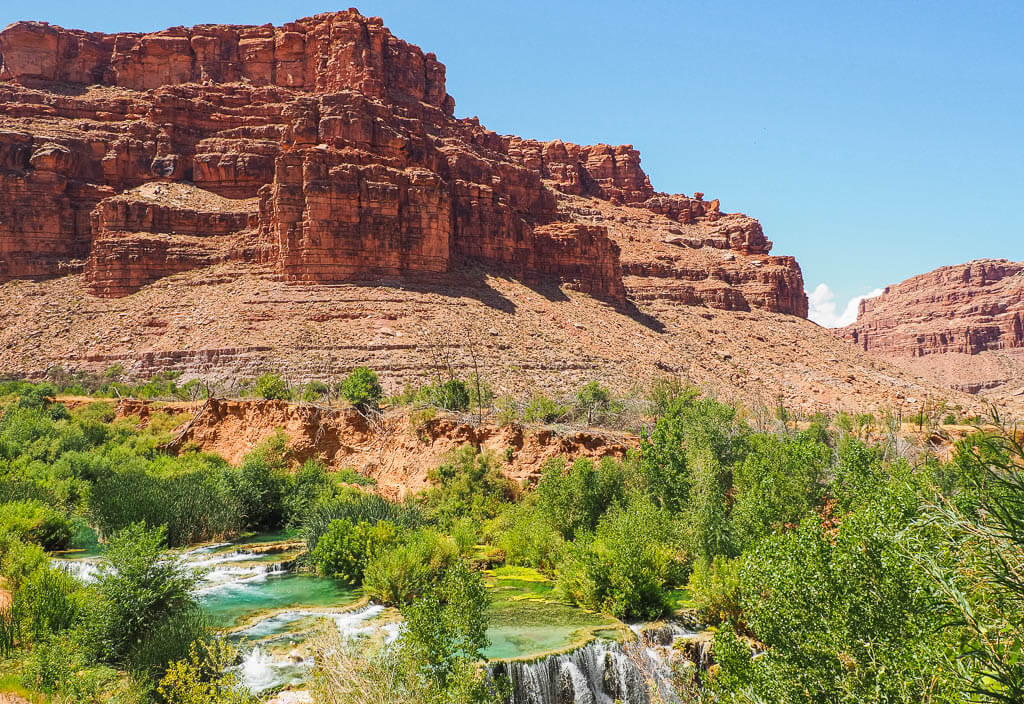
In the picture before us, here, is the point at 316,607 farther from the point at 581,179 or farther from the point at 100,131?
the point at 581,179

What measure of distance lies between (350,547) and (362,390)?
1630cm

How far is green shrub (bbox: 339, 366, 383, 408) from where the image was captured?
107 feet

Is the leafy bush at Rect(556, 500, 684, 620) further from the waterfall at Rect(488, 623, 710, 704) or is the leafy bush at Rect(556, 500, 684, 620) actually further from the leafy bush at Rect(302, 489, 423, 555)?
the leafy bush at Rect(302, 489, 423, 555)

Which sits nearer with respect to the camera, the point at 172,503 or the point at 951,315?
the point at 172,503

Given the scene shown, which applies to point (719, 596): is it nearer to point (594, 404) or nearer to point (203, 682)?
point (203, 682)

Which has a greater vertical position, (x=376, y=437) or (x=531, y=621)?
(x=376, y=437)

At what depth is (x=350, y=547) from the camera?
55.8 ft

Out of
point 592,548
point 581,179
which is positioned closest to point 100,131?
point 581,179

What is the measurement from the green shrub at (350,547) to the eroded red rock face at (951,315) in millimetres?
108034

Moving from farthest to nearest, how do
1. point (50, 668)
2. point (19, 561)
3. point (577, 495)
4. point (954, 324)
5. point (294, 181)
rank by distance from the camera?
1. point (954, 324)
2. point (294, 181)
3. point (577, 495)
4. point (19, 561)
5. point (50, 668)

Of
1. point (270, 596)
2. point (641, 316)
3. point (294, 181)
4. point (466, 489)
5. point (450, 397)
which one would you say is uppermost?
point (294, 181)

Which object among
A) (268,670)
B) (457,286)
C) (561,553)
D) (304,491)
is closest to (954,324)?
(457,286)

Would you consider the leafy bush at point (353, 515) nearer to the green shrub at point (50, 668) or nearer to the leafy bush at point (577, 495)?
the leafy bush at point (577, 495)

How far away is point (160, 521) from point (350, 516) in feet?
19.3
